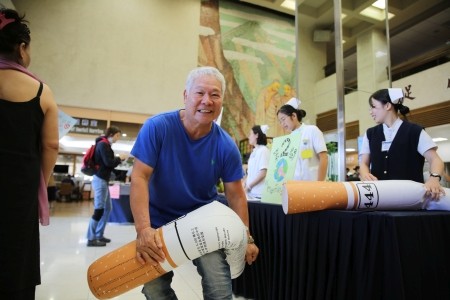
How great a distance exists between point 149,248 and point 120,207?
5445 mm

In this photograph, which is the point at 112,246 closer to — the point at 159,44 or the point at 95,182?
the point at 95,182

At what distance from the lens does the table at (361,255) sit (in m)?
1.13

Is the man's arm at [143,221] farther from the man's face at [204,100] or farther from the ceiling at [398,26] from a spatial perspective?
the ceiling at [398,26]

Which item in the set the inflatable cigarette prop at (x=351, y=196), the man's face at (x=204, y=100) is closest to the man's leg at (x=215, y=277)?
the inflatable cigarette prop at (x=351, y=196)

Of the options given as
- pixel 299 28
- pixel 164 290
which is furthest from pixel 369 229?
pixel 299 28

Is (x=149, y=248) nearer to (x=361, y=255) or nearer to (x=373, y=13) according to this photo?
(x=361, y=255)

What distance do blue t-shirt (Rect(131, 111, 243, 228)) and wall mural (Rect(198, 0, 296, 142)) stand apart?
7.68 meters

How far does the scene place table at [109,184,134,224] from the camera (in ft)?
19.8

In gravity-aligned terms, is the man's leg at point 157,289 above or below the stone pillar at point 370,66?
below

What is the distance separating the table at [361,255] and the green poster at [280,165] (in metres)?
0.21

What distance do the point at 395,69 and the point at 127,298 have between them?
27.5 ft

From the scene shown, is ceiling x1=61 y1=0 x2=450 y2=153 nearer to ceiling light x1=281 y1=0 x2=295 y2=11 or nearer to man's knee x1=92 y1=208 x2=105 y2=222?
ceiling light x1=281 y1=0 x2=295 y2=11

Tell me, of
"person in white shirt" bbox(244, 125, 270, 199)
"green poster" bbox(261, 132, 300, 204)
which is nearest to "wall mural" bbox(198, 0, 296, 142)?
"person in white shirt" bbox(244, 125, 270, 199)

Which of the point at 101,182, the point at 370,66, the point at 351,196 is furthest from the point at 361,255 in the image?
the point at 370,66
